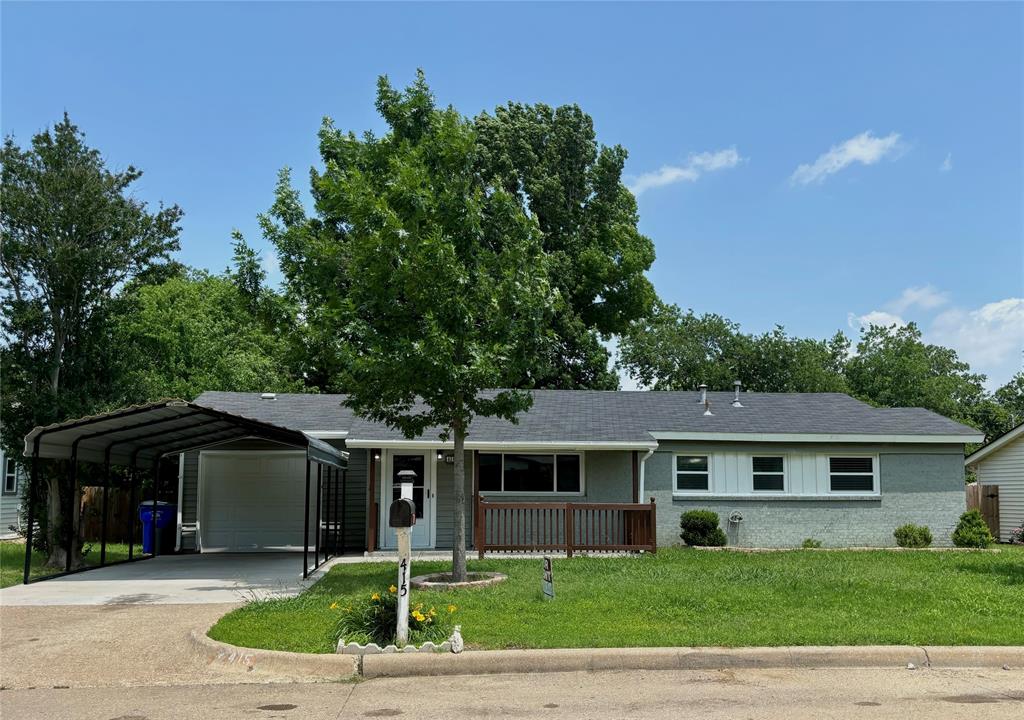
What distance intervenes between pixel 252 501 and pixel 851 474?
13305 mm

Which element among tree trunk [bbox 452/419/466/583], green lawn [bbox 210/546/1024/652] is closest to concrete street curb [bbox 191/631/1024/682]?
green lawn [bbox 210/546/1024/652]

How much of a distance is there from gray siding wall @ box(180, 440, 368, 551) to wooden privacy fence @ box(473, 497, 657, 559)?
285 centimetres

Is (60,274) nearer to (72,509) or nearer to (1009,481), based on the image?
(72,509)

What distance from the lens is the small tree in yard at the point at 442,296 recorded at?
12.2 meters

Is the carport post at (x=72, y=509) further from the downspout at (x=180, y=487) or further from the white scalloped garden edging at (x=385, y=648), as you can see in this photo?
the white scalloped garden edging at (x=385, y=648)

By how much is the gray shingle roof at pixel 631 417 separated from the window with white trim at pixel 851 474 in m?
0.71

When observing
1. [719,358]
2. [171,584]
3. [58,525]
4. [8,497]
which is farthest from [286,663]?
[719,358]

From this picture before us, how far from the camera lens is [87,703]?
7.12 metres

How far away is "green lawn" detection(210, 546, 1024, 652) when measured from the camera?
862 centimetres

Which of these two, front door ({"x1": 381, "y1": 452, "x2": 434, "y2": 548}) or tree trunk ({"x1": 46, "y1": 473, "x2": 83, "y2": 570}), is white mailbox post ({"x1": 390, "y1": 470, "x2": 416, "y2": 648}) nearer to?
front door ({"x1": 381, "y1": 452, "x2": 434, "y2": 548})

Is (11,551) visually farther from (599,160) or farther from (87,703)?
(599,160)

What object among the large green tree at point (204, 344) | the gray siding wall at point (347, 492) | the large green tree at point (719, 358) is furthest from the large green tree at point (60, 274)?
the large green tree at point (719, 358)

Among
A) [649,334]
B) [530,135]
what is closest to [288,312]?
[530,135]

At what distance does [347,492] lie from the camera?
779 inches
